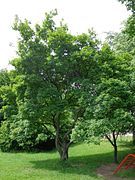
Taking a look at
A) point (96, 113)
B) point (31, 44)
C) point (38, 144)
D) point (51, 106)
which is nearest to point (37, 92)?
point (51, 106)

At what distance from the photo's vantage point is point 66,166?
15008mm

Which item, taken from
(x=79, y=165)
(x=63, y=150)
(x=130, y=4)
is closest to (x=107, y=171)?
(x=79, y=165)

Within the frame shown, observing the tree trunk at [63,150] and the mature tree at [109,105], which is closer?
the mature tree at [109,105]

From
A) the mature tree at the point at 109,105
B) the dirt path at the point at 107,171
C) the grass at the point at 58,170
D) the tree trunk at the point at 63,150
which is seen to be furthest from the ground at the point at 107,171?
the tree trunk at the point at 63,150

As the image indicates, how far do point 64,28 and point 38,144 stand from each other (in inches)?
417

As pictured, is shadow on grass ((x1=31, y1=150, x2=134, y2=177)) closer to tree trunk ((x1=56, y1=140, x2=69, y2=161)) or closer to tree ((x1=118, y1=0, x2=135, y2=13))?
tree trunk ((x1=56, y1=140, x2=69, y2=161))

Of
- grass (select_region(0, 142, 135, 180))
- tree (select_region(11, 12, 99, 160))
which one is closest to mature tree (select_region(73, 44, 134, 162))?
tree (select_region(11, 12, 99, 160))

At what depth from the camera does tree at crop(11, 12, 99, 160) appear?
47.8 feet

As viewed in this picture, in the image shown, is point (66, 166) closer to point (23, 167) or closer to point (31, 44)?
point (23, 167)

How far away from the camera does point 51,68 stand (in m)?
15.1

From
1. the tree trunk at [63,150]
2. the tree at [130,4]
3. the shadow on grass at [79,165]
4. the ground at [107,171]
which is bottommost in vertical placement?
the ground at [107,171]

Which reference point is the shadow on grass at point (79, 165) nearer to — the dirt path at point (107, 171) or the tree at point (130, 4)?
the dirt path at point (107, 171)

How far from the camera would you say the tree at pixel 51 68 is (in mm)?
14562

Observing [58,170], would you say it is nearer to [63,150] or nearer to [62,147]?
[63,150]
